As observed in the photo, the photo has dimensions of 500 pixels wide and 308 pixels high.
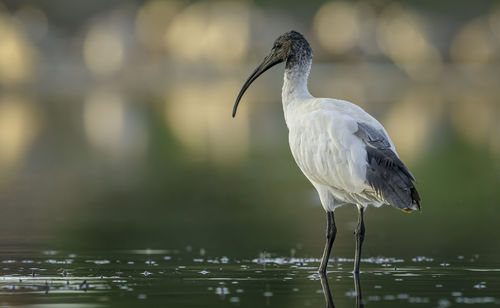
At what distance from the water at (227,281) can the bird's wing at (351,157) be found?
0.61 meters

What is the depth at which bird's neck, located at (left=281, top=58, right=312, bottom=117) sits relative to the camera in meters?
10.9

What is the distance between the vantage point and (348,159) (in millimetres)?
9625

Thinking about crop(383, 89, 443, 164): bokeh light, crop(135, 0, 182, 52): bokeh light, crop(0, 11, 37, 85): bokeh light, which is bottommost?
crop(383, 89, 443, 164): bokeh light

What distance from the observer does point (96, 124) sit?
28.9 meters

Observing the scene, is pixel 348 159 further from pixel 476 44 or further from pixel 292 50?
pixel 476 44

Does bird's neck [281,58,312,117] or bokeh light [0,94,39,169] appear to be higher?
bokeh light [0,94,39,169]

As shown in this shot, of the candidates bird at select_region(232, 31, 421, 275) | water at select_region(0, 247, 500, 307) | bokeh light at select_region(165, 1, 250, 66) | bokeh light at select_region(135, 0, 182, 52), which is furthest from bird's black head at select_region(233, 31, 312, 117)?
bokeh light at select_region(135, 0, 182, 52)

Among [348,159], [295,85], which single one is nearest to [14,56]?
[295,85]

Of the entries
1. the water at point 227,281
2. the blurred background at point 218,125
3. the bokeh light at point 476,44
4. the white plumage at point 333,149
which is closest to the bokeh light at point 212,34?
the blurred background at point 218,125

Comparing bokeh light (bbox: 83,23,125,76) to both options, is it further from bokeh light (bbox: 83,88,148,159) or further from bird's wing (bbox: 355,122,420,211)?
bird's wing (bbox: 355,122,420,211)

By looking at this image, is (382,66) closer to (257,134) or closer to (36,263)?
(257,134)

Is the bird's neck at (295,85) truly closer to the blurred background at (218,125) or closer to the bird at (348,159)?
the bird at (348,159)

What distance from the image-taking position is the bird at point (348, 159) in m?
9.31

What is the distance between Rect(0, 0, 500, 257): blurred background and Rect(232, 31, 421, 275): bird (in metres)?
1.12
